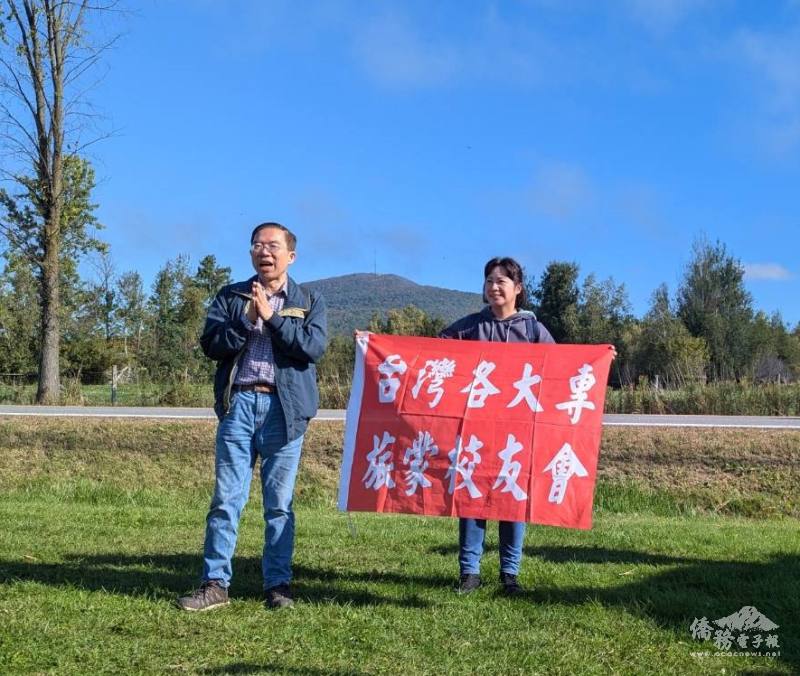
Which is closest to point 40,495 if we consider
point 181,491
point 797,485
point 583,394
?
point 181,491

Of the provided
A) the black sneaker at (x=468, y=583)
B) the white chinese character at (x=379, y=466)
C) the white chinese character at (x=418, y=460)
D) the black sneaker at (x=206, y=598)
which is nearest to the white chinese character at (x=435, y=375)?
the white chinese character at (x=418, y=460)

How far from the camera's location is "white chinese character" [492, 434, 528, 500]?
5172 mm

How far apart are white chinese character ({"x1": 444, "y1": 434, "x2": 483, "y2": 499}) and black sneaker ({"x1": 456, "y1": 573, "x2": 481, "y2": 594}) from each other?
55cm

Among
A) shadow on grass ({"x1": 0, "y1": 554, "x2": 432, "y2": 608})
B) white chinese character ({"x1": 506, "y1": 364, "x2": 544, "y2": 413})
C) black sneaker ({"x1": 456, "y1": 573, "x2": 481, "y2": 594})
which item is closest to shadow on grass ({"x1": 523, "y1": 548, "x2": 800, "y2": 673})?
black sneaker ({"x1": 456, "y1": 573, "x2": 481, "y2": 594})

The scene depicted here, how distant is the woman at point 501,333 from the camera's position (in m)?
5.35

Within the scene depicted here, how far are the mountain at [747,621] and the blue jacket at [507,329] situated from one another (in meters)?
1.97

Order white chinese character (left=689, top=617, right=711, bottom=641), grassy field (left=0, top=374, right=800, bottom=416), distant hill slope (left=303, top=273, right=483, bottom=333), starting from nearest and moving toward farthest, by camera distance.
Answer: white chinese character (left=689, top=617, right=711, bottom=641) < grassy field (left=0, top=374, right=800, bottom=416) < distant hill slope (left=303, top=273, right=483, bottom=333)

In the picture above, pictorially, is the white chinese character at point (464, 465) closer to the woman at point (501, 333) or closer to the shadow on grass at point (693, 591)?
the woman at point (501, 333)

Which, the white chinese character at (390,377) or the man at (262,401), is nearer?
the man at (262,401)

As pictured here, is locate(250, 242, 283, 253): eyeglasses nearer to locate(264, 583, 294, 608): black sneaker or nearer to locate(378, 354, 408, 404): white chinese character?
locate(378, 354, 408, 404): white chinese character

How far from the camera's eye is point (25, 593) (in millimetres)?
4996

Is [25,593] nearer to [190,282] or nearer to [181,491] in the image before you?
[181,491]

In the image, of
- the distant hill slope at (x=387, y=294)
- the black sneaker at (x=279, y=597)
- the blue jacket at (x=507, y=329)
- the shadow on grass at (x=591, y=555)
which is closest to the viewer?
the black sneaker at (x=279, y=597)

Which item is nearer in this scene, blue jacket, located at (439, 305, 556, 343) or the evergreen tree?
blue jacket, located at (439, 305, 556, 343)
